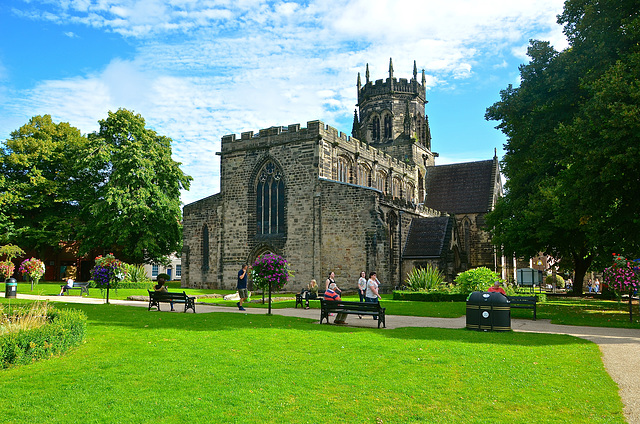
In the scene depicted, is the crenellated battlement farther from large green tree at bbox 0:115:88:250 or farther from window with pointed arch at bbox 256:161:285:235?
large green tree at bbox 0:115:88:250

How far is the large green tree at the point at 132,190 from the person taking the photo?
39.4 metres

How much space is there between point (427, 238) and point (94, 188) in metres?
28.6

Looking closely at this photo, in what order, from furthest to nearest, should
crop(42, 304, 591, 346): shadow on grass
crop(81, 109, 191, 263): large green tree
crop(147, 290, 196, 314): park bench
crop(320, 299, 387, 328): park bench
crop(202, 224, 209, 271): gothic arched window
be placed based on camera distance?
crop(81, 109, 191, 263): large green tree → crop(202, 224, 209, 271): gothic arched window → crop(147, 290, 196, 314): park bench → crop(320, 299, 387, 328): park bench → crop(42, 304, 591, 346): shadow on grass

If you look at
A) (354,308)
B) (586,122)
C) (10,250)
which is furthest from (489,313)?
(10,250)

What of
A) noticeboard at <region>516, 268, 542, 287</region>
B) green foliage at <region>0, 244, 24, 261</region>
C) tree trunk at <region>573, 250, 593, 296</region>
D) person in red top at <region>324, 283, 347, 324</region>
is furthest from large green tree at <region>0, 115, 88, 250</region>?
noticeboard at <region>516, 268, 542, 287</region>

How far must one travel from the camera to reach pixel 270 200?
3678 cm

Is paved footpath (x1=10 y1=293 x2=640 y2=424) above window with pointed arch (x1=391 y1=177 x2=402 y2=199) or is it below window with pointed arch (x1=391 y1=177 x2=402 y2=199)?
below

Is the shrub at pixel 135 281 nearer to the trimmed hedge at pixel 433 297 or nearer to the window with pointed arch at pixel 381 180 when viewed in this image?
the trimmed hedge at pixel 433 297

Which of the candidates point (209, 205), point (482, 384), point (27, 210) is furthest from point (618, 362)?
point (27, 210)

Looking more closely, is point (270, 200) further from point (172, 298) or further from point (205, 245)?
point (172, 298)

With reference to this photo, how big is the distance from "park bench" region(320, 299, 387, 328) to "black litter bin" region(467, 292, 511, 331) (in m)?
2.57

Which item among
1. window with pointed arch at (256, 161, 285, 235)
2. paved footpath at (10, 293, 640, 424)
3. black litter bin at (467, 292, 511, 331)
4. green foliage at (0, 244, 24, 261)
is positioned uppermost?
window with pointed arch at (256, 161, 285, 235)

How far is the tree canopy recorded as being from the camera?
39.8 metres

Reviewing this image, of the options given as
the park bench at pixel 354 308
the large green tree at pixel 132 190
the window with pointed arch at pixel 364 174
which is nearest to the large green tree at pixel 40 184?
the large green tree at pixel 132 190
